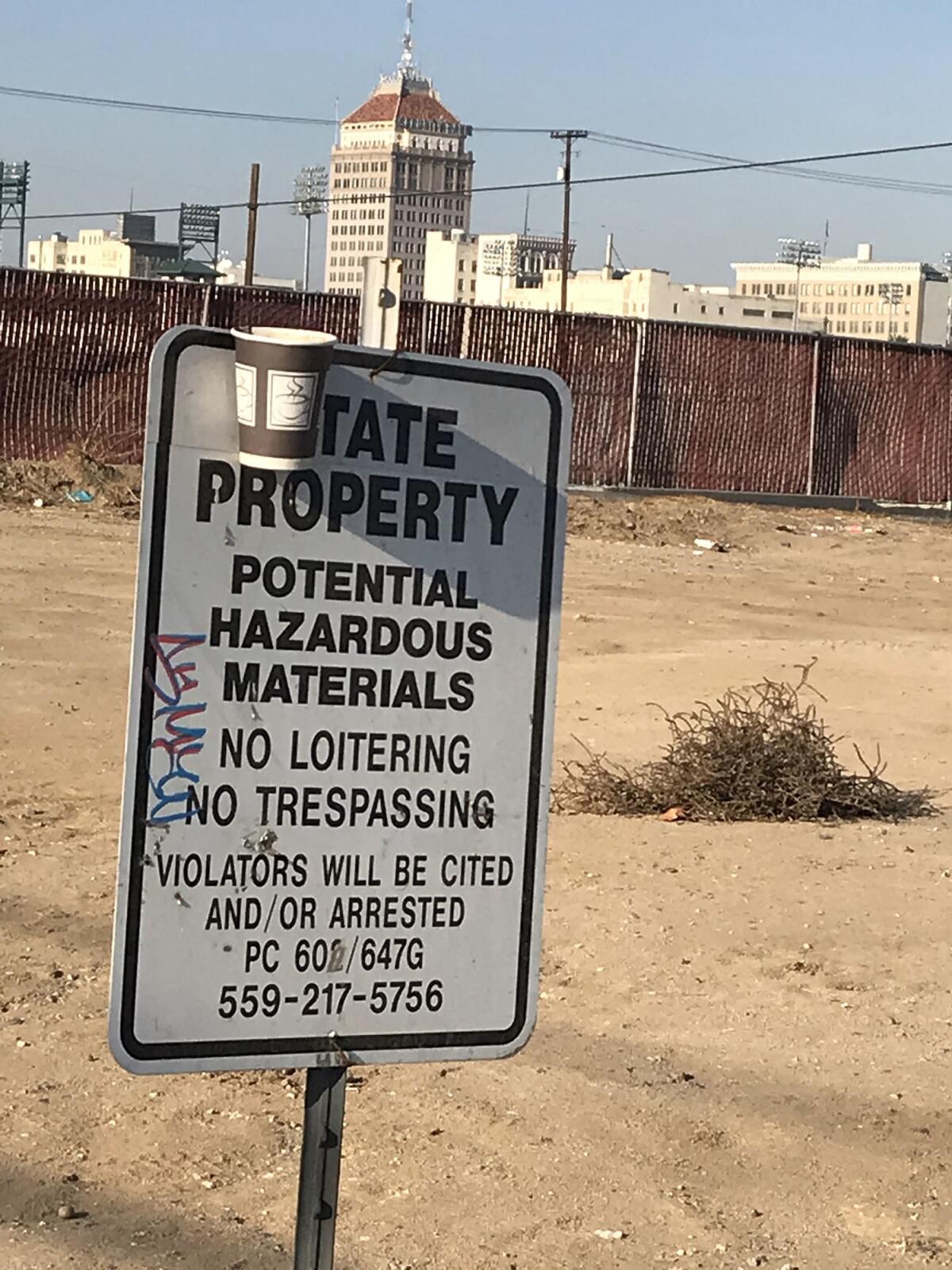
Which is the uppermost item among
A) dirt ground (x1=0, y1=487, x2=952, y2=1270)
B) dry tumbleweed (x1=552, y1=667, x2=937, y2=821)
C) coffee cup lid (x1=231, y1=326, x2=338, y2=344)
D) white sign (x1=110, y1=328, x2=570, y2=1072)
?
coffee cup lid (x1=231, y1=326, x2=338, y2=344)

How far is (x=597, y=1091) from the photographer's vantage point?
4.83m

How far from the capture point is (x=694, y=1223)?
412cm

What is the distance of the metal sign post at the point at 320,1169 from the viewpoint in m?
2.20

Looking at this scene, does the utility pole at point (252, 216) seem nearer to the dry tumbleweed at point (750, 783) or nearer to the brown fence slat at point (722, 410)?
the brown fence slat at point (722, 410)

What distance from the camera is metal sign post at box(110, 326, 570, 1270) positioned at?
2092 mm

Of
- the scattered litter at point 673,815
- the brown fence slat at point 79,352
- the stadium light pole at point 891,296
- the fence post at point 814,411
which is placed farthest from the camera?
the stadium light pole at point 891,296

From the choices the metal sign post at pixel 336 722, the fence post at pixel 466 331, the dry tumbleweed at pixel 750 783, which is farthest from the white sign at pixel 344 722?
the fence post at pixel 466 331

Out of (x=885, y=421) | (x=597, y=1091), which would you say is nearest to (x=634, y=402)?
(x=885, y=421)

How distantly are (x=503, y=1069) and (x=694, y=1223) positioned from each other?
3.20 feet

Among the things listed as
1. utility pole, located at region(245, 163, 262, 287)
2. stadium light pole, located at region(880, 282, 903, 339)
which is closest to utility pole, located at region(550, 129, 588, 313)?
utility pole, located at region(245, 163, 262, 287)

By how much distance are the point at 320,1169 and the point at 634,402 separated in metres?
27.4

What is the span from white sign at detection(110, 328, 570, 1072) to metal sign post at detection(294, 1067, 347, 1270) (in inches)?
1.7

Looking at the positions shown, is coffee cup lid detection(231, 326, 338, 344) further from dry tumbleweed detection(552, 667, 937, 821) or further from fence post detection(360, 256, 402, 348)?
dry tumbleweed detection(552, 667, 937, 821)

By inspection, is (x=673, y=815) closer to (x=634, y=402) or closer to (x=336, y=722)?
(x=336, y=722)
